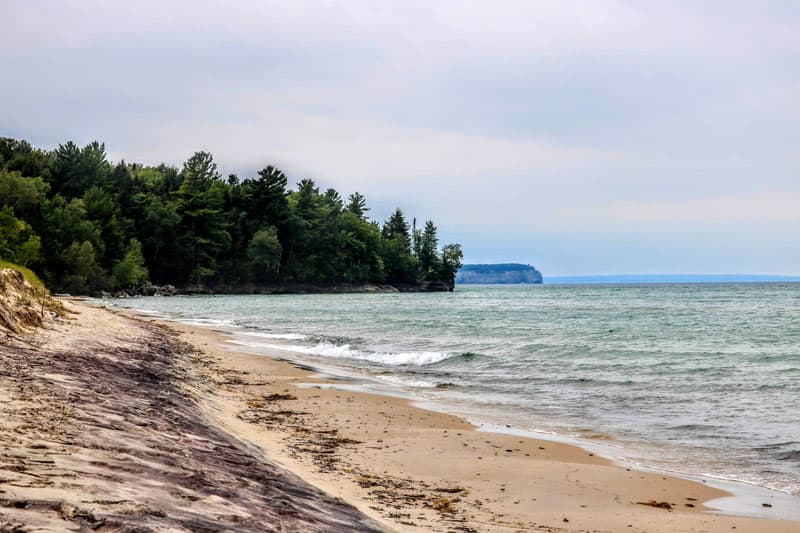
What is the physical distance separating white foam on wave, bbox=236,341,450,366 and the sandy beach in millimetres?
8938

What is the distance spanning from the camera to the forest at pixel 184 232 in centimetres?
7362

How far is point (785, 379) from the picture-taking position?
16.6 meters

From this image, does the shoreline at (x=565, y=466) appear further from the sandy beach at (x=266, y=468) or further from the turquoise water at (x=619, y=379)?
the turquoise water at (x=619, y=379)

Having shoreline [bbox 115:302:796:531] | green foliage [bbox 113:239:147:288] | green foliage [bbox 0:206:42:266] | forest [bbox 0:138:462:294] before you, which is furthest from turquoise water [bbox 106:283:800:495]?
green foliage [bbox 113:239:147:288]

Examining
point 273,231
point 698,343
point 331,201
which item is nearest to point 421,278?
point 331,201

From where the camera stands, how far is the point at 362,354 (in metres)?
23.7

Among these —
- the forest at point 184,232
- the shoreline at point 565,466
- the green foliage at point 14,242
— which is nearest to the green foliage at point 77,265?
the forest at point 184,232

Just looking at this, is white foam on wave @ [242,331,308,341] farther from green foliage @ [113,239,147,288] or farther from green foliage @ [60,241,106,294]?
green foliage @ [113,239,147,288]

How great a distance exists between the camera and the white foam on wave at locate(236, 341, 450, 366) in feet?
70.8

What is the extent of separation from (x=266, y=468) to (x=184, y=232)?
340 feet

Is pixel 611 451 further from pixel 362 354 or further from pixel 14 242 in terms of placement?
pixel 14 242

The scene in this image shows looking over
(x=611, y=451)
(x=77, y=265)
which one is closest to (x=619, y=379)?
(x=611, y=451)

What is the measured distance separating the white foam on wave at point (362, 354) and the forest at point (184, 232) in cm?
4035

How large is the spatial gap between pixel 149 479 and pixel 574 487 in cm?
471
